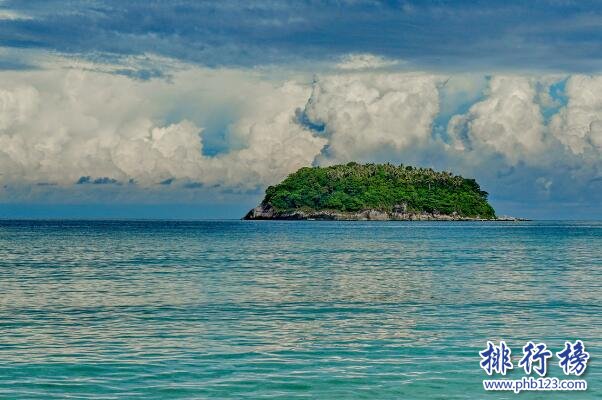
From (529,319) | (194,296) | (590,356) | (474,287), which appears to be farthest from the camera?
(474,287)

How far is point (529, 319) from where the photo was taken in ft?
124

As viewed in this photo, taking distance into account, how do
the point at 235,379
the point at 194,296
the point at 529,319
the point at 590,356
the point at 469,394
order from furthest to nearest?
the point at 194,296 < the point at 529,319 < the point at 590,356 < the point at 235,379 < the point at 469,394

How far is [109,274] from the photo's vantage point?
6725 cm

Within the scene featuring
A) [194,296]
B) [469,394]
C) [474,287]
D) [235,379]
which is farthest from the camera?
[474,287]

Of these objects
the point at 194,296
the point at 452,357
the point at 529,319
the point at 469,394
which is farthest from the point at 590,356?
the point at 194,296

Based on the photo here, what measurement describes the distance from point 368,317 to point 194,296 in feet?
47.2

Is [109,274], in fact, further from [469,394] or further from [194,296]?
[469,394]

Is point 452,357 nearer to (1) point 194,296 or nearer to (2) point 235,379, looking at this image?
(2) point 235,379

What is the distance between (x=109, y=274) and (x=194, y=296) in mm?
20555

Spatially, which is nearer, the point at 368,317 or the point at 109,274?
the point at 368,317

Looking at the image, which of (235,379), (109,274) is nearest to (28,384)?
(235,379)

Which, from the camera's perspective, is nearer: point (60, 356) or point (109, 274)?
point (60, 356)

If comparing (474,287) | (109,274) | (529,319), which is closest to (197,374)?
(529,319)

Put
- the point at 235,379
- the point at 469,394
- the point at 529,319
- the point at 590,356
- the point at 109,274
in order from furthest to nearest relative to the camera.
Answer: the point at 109,274
the point at 529,319
the point at 590,356
the point at 235,379
the point at 469,394
